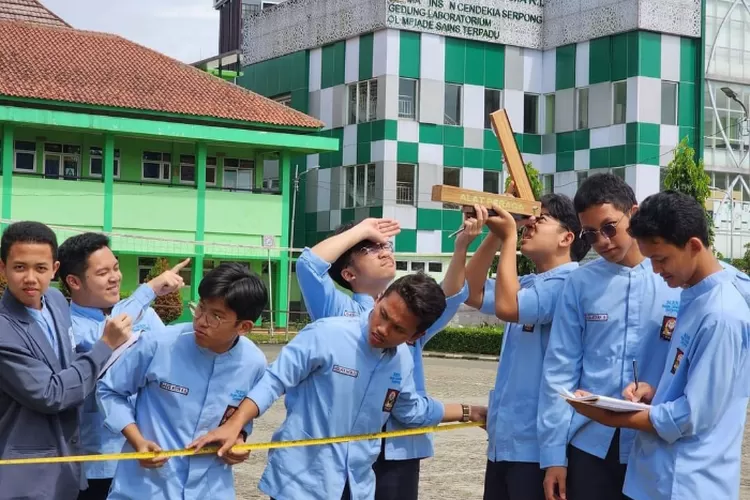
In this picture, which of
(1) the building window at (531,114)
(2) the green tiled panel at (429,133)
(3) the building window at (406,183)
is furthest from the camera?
(1) the building window at (531,114)

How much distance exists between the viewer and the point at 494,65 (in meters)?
45.9

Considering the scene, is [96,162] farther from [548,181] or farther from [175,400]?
[175,400]

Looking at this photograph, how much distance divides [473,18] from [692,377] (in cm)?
4195

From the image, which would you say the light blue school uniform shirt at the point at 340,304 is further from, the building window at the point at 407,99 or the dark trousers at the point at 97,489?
the building window at the point at 407,99

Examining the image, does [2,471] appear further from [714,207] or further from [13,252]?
[714,207]

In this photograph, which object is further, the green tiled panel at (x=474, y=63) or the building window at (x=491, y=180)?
the building window at (x=491, y=180)

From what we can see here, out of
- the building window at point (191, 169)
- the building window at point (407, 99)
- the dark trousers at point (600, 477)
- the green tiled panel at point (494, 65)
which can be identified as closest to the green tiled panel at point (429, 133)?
the building window at point (407, 99)

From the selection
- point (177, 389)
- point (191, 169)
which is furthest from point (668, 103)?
point (177, 389)

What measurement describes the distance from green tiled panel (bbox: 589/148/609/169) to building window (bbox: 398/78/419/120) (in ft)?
22.2

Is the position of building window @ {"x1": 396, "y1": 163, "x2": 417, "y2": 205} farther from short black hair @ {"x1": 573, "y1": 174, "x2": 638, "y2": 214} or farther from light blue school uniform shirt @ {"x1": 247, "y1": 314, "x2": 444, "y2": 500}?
A: light blue school uniform shirt @ {"x1": 247, "y1": 314, "x2": 444, "y2": 500}

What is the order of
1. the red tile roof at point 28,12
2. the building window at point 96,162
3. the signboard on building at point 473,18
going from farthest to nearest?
1. the red tile roof at point 28,12
2. the signboard on building at point 473,18
3. the building window at point 96,162

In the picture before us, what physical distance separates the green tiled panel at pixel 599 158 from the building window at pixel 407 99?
22.2 feet

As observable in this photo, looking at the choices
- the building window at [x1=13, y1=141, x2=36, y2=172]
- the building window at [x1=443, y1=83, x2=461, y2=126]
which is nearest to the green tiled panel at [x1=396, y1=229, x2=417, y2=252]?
the building window at [x1=443, y1=83, x2=461, y2=126]

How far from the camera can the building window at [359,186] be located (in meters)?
44.7
